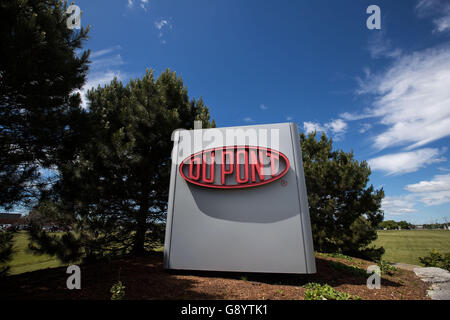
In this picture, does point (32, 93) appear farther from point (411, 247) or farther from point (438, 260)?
point (411, 247)

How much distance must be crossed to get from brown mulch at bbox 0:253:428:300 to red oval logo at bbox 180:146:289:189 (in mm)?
2622

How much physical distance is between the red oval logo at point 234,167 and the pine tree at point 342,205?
7.13 meters

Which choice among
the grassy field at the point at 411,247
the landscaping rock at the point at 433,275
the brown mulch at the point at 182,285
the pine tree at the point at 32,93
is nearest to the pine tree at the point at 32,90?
the pine tree at the point at 32,93

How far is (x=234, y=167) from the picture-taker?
5992 millimetres

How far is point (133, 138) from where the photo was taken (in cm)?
747

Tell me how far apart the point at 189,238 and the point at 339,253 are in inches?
382

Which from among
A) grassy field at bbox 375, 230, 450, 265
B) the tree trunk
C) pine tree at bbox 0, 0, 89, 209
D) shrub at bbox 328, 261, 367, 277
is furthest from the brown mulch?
grassy field at bbox 375, 230, 450, 265

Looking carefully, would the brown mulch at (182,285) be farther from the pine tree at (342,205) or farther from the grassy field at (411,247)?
the grassy field at (411,247)

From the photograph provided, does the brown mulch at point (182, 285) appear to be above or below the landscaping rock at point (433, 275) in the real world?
above

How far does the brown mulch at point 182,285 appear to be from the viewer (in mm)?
3994

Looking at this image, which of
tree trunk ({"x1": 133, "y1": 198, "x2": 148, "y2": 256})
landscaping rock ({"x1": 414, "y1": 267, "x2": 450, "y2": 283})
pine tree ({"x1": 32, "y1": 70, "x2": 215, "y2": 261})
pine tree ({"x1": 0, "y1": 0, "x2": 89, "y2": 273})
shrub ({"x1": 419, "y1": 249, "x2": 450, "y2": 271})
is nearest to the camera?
pine tree ({"x1": 0, "y1": 0, "x2": 89, "y2": 273})

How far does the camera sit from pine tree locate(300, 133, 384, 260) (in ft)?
35.6

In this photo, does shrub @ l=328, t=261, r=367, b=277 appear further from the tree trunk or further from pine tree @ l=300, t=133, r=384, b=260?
the tree trunk
